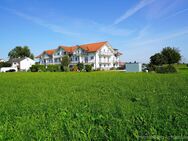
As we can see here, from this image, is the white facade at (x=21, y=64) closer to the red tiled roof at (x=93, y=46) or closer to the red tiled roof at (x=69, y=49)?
the red tiled roof at (x=69, y=49)

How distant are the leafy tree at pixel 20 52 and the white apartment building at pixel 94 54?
153ft

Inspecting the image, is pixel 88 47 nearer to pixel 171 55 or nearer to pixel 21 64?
pixel 171 55

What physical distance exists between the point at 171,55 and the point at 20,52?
8596 cm

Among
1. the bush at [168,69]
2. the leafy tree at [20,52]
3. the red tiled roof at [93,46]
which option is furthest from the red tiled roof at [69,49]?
the leafy tree at [20,52]

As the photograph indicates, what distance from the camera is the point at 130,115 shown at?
169 inches

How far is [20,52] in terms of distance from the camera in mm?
118250

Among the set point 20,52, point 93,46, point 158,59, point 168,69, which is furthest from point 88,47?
point 20,52

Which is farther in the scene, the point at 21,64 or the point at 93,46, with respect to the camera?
the point at 21,64

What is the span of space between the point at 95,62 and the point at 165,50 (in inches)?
896

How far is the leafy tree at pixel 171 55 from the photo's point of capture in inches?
2532

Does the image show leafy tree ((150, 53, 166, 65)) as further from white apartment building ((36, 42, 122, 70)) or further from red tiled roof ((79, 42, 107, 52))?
red tiled roof ((79, 42, 107, 52))

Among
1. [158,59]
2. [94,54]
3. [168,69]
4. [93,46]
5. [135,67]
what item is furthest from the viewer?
[93,46]

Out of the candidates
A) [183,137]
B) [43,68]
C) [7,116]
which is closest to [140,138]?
[183,137]

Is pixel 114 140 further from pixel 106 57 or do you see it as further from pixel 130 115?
pixel 106 57
